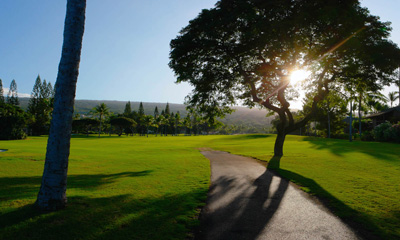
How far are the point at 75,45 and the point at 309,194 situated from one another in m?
10.2

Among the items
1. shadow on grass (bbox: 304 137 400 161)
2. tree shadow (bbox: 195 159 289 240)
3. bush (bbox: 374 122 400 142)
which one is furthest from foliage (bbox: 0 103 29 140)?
bush (bbox: 374 122 400 142)

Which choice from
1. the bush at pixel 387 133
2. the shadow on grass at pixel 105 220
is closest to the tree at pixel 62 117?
the shadow on grass at pixel 105 220

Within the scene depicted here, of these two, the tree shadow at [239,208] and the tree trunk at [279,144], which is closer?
the tree shadow at [239,208]

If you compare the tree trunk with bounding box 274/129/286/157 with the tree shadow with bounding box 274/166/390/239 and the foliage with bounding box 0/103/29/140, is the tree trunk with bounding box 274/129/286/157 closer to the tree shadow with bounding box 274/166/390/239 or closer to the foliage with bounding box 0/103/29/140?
the tree shadow with bounding box 274/166/390/239

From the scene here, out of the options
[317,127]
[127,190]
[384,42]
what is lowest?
[127,190]

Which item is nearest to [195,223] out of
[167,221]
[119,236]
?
[167,221]

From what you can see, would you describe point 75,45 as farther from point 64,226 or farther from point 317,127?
point 317,127

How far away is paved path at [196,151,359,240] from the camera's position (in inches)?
212

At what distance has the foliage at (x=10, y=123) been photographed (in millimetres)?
54219

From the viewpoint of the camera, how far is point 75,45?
6699 mm

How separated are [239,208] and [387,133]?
47049 millimetres

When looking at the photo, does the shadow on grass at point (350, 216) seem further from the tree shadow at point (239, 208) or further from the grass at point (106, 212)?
the grass at point (106, 212)

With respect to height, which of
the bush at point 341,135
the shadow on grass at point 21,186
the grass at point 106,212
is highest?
the bush at point 341,135

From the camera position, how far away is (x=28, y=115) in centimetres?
7056
